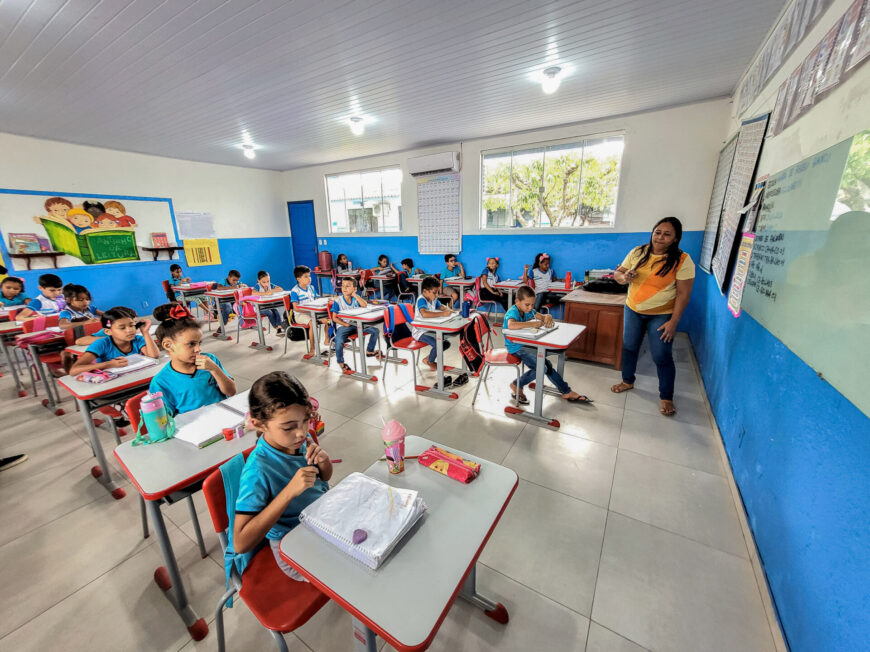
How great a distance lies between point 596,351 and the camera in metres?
4.14

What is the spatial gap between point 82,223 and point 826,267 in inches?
356

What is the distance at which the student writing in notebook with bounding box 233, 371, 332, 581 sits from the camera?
0.97 meters

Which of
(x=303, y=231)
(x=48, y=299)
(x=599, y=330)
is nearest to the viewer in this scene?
(x=599, y=330)

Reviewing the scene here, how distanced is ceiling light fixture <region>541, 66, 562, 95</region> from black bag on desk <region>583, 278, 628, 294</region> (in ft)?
7.58

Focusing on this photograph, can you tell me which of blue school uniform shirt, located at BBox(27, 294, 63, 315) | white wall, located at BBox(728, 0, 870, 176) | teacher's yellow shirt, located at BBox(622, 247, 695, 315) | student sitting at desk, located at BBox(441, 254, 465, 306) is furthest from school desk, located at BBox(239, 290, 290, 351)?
white wall, located at BBox(728, 0, 870, 176)

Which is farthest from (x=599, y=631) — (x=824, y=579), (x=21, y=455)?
(x=21, y=455)

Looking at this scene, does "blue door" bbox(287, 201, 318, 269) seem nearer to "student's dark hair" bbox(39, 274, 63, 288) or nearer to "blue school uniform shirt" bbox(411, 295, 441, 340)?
"student's dark hair" bbox(39, 274, 63, 288)

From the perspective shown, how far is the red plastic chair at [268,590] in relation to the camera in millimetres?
1001

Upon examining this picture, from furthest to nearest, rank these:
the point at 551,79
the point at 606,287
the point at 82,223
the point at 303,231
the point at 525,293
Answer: the point at 303,231 → the point at 82,223 → the point at 606,287 → the point at 551,79 → the point at 525,293

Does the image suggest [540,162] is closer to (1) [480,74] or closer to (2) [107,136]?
(1) [480,74]

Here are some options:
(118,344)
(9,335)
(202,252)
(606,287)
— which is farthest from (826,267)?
(202,252)

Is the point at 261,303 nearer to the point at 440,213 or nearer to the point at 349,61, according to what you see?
the point at 349,61

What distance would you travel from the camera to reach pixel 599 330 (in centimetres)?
407

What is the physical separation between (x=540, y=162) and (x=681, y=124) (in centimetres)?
197
